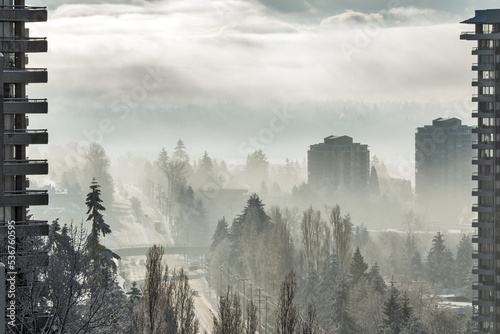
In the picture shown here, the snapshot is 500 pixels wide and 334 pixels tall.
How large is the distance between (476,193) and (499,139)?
182 inches

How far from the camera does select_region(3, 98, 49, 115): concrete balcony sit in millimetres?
44969

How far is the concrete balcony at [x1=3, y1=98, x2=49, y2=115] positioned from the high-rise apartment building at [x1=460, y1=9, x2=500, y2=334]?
3994 centimetres

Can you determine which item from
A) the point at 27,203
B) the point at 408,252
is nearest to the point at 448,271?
the point at 408,252

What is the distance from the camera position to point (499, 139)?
7588cm

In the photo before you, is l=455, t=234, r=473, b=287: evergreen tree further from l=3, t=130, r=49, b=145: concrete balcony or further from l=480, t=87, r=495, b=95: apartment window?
l=3, t=130, r=49, b=145: concrete balcony

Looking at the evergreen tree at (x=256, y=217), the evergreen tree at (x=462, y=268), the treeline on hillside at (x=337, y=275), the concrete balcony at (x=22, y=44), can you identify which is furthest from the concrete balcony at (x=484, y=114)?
the evergreen tree at (x=462, y=268)

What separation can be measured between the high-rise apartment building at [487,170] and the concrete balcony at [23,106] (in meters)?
39.9

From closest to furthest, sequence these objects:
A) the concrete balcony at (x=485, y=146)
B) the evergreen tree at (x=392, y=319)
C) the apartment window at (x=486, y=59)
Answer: the evergreen tree at (x=392, y=319), the concrete balcony at (x=485, y=146), the apartment window at (x=486, y=59)

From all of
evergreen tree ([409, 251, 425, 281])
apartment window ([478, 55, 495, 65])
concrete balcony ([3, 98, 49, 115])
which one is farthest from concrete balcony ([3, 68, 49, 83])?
evergreen tree ([409, 251, 425, 281])

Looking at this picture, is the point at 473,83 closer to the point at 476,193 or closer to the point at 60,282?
the point at 476,193

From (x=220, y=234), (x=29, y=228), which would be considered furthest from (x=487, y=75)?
(x=220, y=234)

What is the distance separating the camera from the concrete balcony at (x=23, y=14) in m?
45.9

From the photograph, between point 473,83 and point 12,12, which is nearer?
point 12,12

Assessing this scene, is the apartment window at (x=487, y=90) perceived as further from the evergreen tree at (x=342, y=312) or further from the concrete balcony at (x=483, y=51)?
the evergreen tree at (x=342, y=312)
